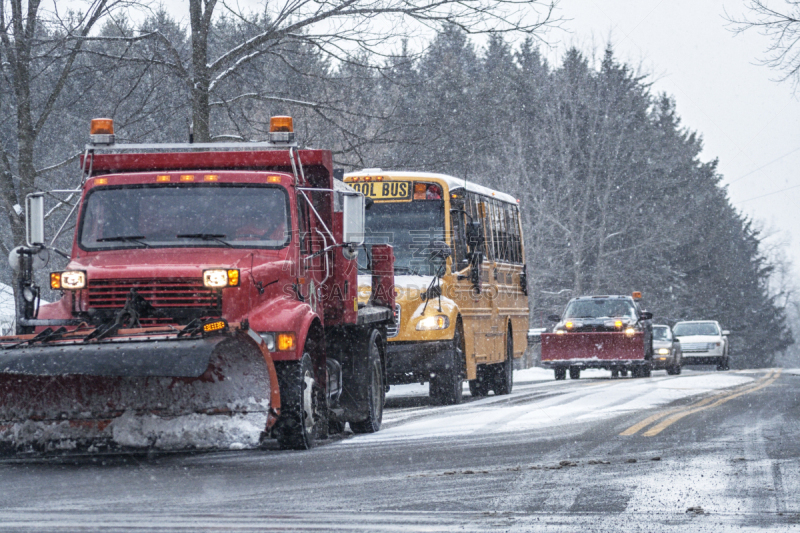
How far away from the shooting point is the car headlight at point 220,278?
909 cm

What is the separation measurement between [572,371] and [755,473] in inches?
768

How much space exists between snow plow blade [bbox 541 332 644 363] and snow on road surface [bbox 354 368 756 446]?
14.1 ft

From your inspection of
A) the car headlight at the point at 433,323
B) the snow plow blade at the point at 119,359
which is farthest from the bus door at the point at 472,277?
the snow plow blade at the point at 119,359

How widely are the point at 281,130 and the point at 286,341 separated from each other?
2.35 m

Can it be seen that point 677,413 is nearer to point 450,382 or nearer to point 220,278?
point 450,382

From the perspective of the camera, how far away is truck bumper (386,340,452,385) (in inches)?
618

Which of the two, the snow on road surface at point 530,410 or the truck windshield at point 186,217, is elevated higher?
the truck windshield at point 186,217

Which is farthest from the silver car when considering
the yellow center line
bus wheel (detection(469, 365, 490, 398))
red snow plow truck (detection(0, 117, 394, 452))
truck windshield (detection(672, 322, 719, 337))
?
red snow plow truck (detection(0, 117, 394, 452))

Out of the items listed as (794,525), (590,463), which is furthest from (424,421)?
(794,525)

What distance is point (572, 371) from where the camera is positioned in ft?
90.7

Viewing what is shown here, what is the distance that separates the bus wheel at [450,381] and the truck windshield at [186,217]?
6.25m

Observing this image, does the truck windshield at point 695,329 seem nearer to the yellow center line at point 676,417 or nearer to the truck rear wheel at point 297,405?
the yellow center line at point 676,417

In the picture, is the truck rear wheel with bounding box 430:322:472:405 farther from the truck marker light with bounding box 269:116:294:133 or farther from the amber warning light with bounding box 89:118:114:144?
the amber warning light with bounding box 89:118:114:144

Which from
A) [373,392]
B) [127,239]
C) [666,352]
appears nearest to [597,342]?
[666,352]
